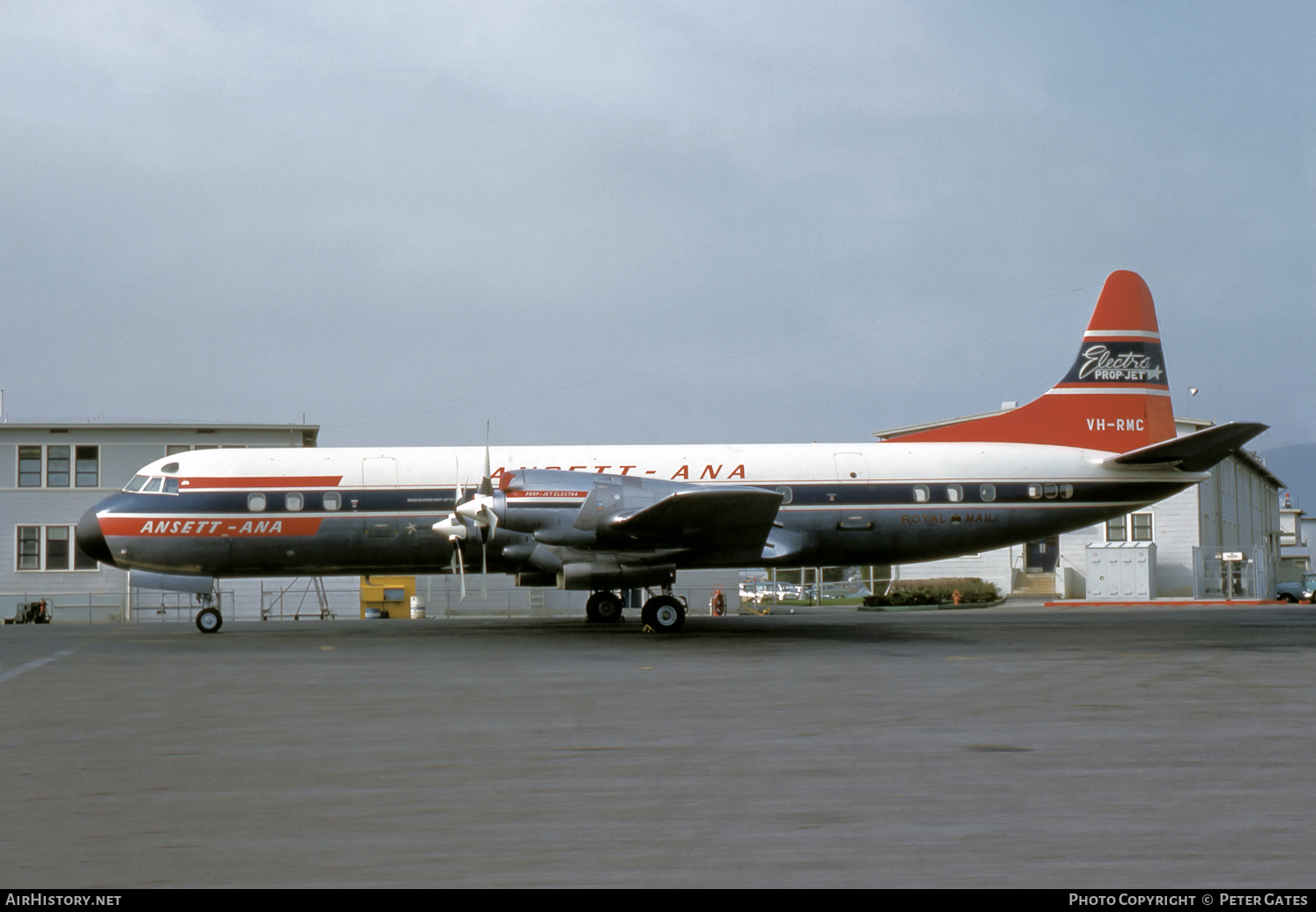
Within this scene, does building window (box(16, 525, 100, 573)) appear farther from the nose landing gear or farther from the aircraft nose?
the nose landing gear

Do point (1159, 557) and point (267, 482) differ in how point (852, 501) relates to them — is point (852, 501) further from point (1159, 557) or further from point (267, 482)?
point (1159, 557)

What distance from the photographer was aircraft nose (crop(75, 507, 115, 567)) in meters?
20.9

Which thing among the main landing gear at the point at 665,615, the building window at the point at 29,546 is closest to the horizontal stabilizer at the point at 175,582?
the main landing gear at the point at 665,615

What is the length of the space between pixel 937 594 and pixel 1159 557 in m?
13.0

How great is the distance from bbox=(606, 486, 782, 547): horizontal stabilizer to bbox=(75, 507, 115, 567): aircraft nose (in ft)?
33.7

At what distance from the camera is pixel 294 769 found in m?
7.21

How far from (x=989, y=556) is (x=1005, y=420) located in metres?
29.3

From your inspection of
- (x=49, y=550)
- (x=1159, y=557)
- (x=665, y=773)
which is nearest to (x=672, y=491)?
(x=665, y=773)

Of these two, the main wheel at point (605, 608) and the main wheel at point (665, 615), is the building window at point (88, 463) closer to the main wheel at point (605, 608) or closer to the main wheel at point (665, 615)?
the main wheel at point (605, 608)

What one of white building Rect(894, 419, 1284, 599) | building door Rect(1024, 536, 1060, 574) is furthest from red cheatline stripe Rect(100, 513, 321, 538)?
building door Rect(1024, 536, 1060, 574)

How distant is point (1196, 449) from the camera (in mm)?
20891
